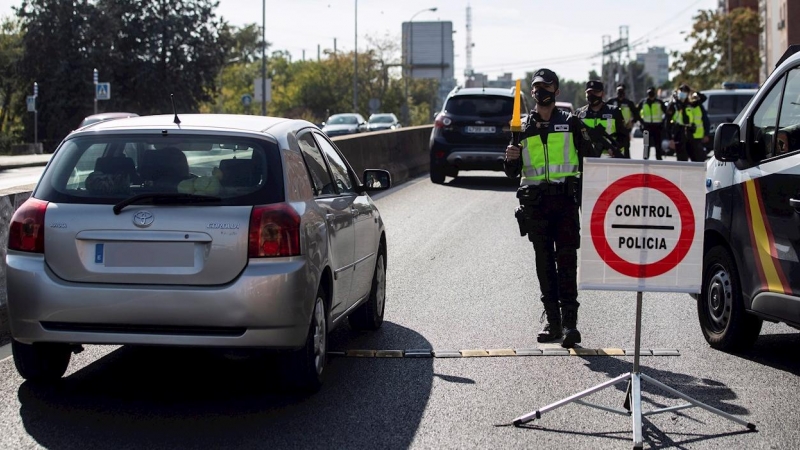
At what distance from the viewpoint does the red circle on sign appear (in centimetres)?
627

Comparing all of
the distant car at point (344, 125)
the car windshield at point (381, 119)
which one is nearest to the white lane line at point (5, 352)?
the distant car at point (344, 125)

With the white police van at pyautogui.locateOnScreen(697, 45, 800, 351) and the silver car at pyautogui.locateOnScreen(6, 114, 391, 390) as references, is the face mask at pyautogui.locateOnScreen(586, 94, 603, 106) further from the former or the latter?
the silver car at pyautogui.locateOnScreen(6, 114, 391, 390)

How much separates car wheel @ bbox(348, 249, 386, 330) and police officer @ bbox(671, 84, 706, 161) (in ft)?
49.5

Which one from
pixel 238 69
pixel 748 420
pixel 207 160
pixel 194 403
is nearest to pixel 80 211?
pixel 207 160

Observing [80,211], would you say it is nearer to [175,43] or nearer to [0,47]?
[175,43]

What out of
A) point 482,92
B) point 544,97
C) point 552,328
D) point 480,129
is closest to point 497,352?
point 552,328

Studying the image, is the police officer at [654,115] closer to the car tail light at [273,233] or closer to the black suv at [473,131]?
the black suv at [473,131]

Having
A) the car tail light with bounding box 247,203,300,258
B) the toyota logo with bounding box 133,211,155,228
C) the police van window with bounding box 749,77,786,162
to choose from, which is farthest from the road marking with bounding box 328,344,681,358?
the toyota logo with bounding box 133,211,155,228

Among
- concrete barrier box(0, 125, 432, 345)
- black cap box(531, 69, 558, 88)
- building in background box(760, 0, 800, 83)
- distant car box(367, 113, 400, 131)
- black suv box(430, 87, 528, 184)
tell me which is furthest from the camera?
building in background box(760, 0, 800, 83)

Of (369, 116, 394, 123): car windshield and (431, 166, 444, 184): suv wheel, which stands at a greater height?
(369, 116, 394, 123): car windshield

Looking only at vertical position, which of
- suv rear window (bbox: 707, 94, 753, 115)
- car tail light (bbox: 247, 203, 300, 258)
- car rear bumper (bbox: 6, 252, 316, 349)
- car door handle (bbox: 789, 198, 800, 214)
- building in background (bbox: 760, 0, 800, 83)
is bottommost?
car rear bumper (bbox: 6, 252, 316, 349)

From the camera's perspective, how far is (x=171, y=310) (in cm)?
633

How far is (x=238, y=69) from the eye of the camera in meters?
136

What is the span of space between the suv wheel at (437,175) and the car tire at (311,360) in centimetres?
1717
